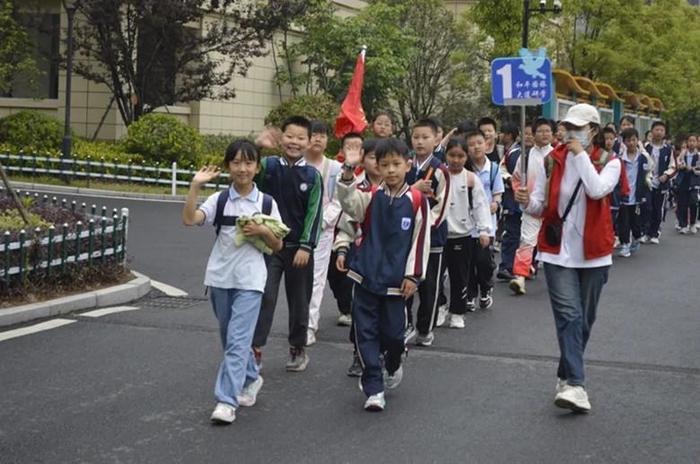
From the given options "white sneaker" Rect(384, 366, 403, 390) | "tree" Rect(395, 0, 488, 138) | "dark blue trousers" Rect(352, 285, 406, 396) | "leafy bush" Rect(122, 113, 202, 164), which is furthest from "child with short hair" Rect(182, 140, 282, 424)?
"tree" Rect(395, 0, 488, 138)

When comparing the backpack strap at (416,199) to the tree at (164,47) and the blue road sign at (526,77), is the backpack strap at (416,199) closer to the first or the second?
the blue road sign at (526,77)

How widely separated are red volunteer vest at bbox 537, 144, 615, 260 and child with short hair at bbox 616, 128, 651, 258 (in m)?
9.41

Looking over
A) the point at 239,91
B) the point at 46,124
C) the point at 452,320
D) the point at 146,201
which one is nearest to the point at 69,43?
the point at 46,124

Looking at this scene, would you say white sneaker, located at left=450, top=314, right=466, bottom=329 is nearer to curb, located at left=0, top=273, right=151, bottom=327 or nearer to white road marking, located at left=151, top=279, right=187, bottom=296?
white road marking, located at left=151, top=279, right=187, bottom=296

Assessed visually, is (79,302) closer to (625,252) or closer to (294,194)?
(294,194)

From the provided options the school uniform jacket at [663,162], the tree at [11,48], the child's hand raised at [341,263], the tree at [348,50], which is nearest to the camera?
the child's hand raised at [341,263]

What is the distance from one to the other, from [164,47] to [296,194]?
20463 mm

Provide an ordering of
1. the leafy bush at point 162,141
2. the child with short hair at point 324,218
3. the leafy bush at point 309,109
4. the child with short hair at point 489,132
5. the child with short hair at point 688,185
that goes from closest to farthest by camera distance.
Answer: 1. the child with short hair at point 324,218
2. the child with short hair at point 489,132
3. the child with short hair at point 688,185
4. the leafy bush at point 162,141
5. the leafy bush at point 309,109

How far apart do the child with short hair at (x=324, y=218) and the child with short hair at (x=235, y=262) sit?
1864 millimetres

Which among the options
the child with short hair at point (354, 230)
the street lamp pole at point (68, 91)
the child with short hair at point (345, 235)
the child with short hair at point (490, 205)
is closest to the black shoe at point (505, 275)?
the child with short hair at point (490, 205)

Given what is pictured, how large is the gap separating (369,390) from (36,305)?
13.1ft

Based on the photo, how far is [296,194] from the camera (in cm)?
728

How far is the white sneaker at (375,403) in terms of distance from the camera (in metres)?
6.54

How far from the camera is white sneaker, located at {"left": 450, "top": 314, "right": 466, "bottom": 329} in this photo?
9508 mm
